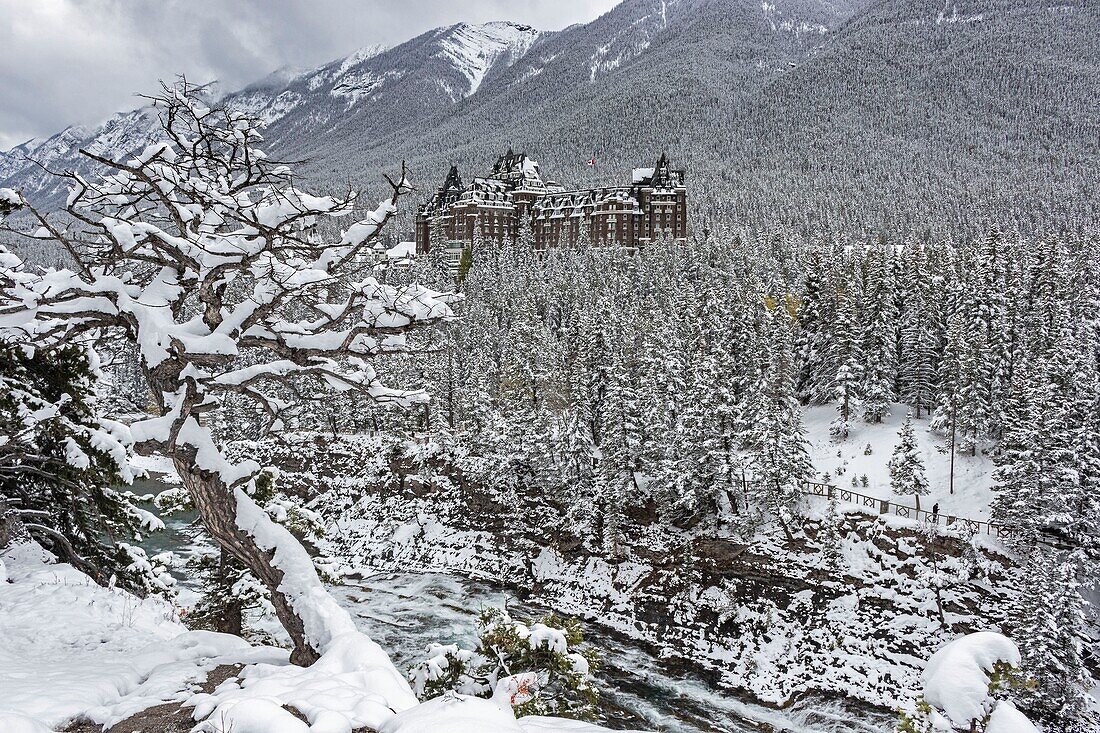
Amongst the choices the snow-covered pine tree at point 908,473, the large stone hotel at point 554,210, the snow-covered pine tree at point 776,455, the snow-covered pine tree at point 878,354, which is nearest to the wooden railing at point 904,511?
the snow-covered pine tree at point 908,473

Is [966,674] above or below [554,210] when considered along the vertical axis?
below

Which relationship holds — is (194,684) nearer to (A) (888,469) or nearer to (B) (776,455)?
(B) (776,455)

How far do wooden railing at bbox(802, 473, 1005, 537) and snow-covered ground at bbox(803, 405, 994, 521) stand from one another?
43.2 inches

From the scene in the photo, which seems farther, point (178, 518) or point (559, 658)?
point (178, 518)

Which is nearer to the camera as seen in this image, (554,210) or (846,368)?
(846,368)

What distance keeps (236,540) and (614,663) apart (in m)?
25.0

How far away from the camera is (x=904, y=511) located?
119 feet

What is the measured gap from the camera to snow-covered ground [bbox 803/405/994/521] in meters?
37.3

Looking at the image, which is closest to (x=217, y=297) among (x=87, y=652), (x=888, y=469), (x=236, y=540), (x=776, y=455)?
(x=236, y=540)

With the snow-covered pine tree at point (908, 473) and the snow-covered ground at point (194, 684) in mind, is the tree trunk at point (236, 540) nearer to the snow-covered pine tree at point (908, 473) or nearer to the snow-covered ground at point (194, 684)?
the snow-covered ground at point (194, 684)

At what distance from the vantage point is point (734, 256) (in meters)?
82.2

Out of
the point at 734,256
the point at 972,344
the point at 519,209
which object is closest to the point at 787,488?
the point at 972,344

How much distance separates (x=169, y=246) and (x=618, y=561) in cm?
3542

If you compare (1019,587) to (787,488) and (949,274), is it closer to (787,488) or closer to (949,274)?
(787,488)
